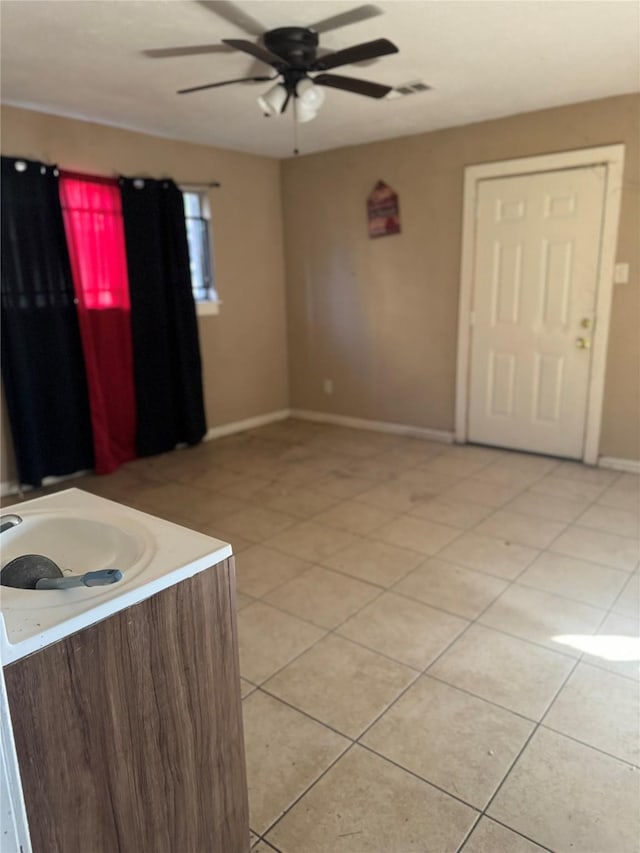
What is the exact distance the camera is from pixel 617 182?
3.74m

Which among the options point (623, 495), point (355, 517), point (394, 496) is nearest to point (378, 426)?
point (394, 496)

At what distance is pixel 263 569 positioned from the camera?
283 centimetres

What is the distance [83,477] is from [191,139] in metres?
2.68

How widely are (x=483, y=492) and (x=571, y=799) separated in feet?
7.62

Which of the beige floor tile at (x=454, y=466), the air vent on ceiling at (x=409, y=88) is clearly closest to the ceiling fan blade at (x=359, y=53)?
the air vent on ceiling at (x=409, y=88)

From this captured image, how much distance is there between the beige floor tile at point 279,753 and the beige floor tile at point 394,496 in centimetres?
178

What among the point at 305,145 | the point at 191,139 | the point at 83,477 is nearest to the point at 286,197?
the point at 305,145

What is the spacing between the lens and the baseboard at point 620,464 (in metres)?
4.02

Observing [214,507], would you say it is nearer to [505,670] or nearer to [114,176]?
[505,670]

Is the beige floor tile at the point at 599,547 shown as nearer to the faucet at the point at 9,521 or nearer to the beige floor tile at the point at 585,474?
the beige floor tile at the point at 585,474

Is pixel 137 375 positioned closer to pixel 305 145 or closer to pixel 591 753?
pixel 305 145

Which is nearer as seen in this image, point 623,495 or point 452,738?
point 452,738

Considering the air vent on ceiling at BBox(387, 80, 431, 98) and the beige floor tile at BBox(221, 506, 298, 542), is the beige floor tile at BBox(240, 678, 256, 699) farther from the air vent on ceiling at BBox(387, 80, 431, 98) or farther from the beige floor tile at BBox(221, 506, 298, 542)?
the air vent on ceiling at BBox(387, 80, 431, 98)

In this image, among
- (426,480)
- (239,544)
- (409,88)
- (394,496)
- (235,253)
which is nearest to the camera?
(239,544)
